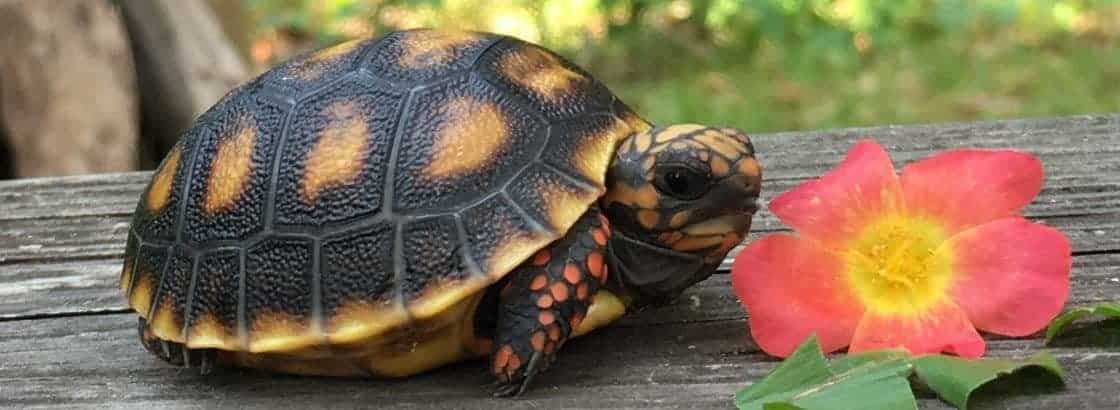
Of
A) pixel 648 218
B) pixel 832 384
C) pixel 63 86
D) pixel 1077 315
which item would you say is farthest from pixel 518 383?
pixel 63 86

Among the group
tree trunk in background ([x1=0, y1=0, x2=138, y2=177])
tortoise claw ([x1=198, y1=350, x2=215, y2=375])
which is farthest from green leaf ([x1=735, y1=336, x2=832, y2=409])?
tree trunk in background ([x1=0, y1=0, x2=138, y2=177])

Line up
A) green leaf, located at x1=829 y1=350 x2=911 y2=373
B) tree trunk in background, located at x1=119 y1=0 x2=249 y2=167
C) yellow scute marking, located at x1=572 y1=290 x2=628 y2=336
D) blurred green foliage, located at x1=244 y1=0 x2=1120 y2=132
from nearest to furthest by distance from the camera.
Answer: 1. green leaf, located at x1=829 y1=350 x2=911 y2=373
2. yellow scute marking, located at x1=572 y1=290 x2=628 y2=336
3. tree trunk in background, located at x1=119 y1=0 x2=249 y2=167
4. blurred green foliage, located at x1=244 y1=0 x2=1120 y2=132

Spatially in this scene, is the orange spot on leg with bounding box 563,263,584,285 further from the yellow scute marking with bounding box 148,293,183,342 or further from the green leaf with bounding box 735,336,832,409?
the yellow scute marking with bounding box 148,293,183,342

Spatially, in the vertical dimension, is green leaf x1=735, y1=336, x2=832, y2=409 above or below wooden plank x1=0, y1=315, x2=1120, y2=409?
above

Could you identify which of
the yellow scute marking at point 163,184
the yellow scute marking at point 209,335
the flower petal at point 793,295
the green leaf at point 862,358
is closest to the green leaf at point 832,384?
the green leaf at point 862,358

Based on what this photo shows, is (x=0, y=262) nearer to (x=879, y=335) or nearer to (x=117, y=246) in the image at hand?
(x=117, y=246)

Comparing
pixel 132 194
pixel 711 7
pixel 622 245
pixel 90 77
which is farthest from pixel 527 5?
pixel 622 245
